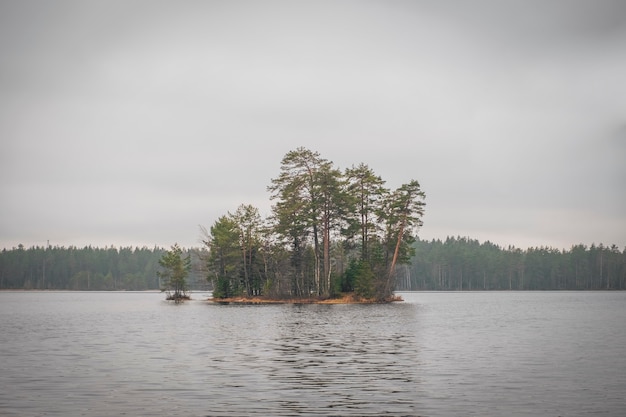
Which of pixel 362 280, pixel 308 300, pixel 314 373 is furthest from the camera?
pixel 308 300

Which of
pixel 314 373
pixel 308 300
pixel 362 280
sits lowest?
pixel 308 300

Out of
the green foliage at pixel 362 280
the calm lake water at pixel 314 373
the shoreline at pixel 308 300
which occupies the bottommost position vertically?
the shoreline at pixel 308 300

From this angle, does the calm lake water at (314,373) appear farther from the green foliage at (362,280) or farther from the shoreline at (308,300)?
the shoreline at (308,300)

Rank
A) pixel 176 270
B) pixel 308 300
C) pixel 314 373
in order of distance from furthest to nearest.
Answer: pixel 176 270 → pixel 308 300 → pixel 314 373

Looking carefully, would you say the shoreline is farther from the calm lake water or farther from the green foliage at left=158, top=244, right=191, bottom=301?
the calm lake water

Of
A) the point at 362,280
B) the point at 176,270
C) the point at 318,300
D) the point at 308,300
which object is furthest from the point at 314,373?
the point at 176,270

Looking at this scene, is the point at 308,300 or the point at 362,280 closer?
the point at 362,280

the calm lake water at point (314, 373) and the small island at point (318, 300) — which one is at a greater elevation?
the calm lake water at point (314, 373)

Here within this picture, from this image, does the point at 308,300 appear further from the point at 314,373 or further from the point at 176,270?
the point at 314,373

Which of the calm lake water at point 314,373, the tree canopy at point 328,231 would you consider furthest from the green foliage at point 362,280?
the calm lake water at point 314,373

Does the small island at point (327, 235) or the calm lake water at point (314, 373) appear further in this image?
the small island at point (327, 235)

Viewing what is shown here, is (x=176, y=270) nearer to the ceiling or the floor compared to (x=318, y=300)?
nearer to the ceiling

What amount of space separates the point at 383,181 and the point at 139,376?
83.0 metres

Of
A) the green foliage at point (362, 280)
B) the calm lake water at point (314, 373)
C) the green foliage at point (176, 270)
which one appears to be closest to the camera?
the calm lake water at point (314, 373)
